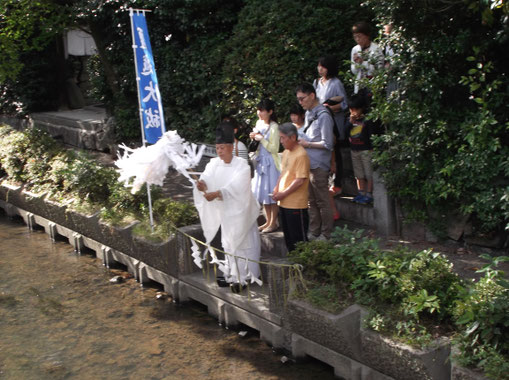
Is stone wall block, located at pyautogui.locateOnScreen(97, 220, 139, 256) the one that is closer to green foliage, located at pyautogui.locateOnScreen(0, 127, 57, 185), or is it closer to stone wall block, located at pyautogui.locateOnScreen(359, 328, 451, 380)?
green foliage, located at pyautogui.locateOnScreen(0, 127, 57, 185)

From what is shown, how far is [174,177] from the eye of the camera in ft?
39.3

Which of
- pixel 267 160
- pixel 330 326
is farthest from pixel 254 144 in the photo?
pixel 330 326

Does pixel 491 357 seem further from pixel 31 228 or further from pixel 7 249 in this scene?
pixel 31 228

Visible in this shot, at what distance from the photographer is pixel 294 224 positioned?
22.3 feet

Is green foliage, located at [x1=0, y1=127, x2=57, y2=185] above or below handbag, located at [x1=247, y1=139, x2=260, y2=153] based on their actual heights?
below

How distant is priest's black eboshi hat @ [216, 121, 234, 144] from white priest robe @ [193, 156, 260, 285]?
0.84 feet

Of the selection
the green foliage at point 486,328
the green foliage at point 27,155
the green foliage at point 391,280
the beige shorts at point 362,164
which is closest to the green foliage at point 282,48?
the beige shorts at point 362,164

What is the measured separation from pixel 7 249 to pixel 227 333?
215 inches

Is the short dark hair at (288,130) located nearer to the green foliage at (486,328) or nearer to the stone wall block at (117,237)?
the green foliage at (486,328)

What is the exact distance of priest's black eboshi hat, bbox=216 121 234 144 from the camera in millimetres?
6711

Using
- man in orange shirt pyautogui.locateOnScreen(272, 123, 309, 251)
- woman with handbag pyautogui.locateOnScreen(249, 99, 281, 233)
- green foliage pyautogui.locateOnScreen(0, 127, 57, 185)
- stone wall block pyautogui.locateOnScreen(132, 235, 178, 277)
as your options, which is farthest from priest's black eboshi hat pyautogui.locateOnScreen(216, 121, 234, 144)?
green foliage pyautogui.locateOnScreen(0, 127, 57, 185)

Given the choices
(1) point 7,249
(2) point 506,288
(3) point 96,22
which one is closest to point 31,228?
(1) point 7,249

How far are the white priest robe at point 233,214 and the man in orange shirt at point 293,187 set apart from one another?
0.40m

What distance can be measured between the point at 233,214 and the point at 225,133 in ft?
3.07
